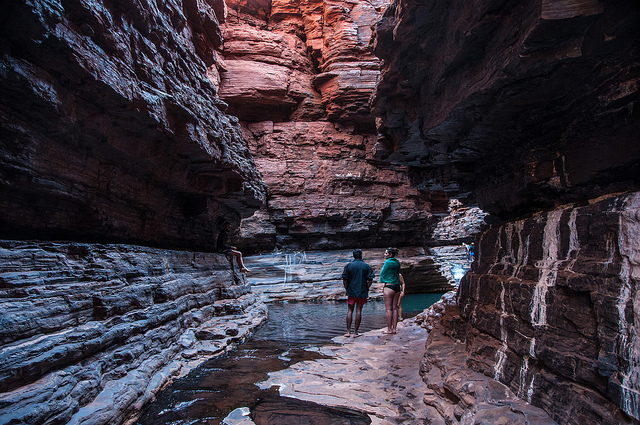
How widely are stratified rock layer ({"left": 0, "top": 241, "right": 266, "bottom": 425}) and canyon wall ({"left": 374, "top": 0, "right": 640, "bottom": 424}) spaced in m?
3.42

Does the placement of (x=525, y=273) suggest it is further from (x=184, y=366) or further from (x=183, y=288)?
(x=183, y=288)

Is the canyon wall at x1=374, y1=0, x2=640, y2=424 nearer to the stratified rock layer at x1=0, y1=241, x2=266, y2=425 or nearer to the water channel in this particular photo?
the water channel

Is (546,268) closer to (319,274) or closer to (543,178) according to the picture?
(543,178)

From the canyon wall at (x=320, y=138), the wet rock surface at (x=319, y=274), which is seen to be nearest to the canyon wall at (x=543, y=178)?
the wet rock surface at (x=319, y=274)

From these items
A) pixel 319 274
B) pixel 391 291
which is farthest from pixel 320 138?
pixel 391 291

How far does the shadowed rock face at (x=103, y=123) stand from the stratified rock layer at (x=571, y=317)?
16.4 feet

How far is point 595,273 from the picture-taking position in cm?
258

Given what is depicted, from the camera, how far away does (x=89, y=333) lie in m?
3.75

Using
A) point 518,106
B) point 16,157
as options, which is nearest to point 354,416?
point 518,106

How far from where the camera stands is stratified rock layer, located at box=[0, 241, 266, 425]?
115 inches

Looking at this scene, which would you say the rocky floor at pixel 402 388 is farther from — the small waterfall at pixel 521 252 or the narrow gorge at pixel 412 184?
the small waterfall at pixel 521 252

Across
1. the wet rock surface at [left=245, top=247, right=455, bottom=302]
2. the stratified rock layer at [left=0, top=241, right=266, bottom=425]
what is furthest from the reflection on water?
the wet rock surface at [left=245, top=247, right=455, bottom=302]

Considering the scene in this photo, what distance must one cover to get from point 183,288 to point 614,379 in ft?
21.4

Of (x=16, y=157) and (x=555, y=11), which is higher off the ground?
(x=555, y=11)
